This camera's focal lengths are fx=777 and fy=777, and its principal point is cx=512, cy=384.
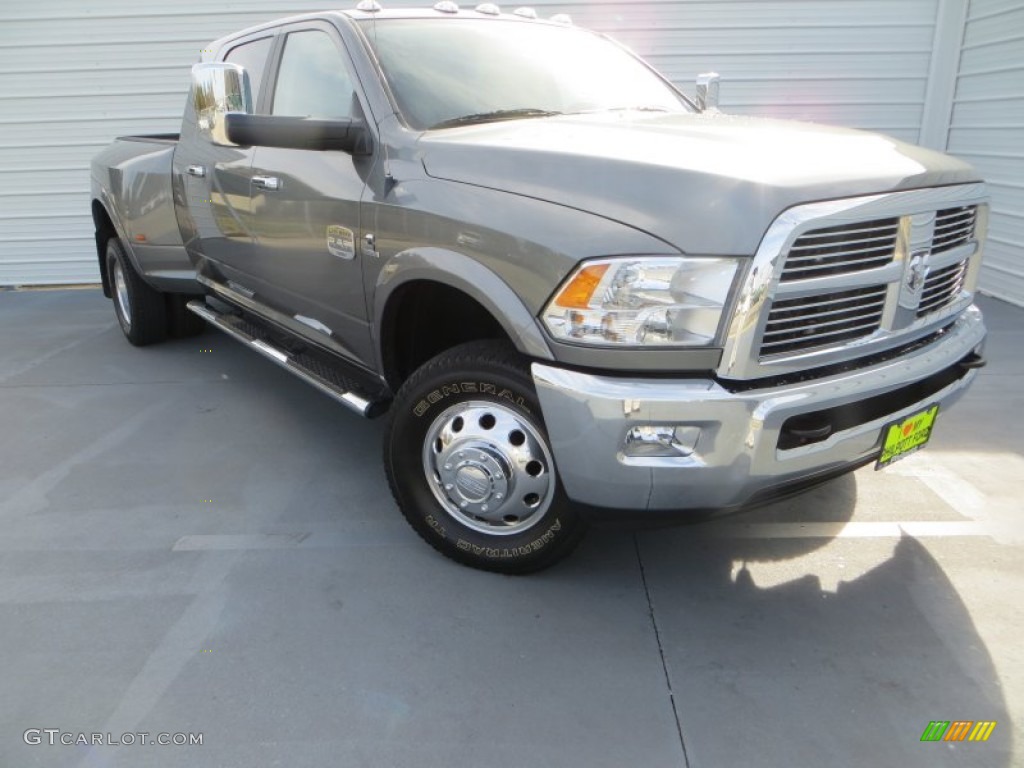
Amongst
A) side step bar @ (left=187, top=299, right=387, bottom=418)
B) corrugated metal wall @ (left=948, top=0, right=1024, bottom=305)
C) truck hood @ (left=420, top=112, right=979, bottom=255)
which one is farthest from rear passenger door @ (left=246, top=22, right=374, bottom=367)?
corrugated metal wall @ (left=948, top=0, right=1024, bottom=305)

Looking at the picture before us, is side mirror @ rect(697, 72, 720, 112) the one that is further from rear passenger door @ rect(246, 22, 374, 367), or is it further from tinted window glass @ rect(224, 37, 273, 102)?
tinted window glass @ rect(224, 37, 273, 102)

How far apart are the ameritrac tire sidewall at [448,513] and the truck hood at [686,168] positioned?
64 cm

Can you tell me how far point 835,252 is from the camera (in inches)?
84.8

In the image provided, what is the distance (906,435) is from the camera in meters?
2.46

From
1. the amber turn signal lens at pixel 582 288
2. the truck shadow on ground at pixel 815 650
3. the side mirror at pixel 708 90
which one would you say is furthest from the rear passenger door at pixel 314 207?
the side mirror at pixel 708 90

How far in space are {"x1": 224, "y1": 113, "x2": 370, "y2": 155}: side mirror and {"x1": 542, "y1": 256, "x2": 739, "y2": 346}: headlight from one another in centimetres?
119

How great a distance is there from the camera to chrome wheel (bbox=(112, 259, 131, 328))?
577 centimetres

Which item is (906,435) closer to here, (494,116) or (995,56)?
Answer: (494,116)

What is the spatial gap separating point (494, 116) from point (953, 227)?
5.44ft

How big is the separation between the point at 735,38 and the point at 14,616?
7454 millimetres

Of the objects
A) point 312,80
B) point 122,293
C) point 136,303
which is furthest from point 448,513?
point 122,293

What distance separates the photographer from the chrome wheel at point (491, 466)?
2559 mm

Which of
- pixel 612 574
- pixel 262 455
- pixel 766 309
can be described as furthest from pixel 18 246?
pixel 766 309

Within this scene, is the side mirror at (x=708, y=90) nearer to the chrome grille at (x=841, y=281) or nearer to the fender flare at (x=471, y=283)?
the chrome grille at (x=841, y=281)
